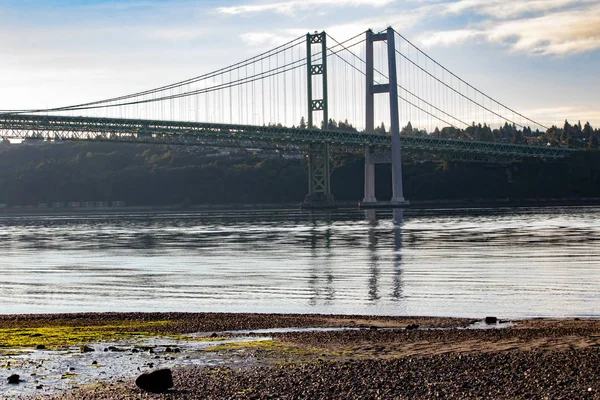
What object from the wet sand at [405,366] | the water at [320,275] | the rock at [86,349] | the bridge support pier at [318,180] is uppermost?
the bridge support pier at [318,180]

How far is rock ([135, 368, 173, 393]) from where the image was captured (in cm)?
1031

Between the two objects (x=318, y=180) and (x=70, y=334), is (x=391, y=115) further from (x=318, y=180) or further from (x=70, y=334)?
(x=70, y=334)

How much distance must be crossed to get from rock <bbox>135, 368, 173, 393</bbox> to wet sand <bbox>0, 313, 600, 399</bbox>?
11cm

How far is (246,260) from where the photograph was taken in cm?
3334

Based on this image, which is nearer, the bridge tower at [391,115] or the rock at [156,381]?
the rock at [156,381]

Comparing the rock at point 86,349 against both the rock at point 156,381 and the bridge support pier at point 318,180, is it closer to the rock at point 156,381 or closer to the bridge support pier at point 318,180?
the rock at point 156,381

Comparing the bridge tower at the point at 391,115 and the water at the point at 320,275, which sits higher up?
the bridge tower at the point at 391,115

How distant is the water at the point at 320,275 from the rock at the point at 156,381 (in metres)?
7.75

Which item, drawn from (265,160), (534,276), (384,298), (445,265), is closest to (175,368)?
(384,298)

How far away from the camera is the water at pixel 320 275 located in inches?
754

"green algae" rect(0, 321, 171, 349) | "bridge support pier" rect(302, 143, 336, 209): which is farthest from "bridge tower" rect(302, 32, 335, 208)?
"green algae" rect(0, 321, 171, 349)

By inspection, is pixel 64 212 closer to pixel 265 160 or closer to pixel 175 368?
pixel 265 160

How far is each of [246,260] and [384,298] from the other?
13.7 meters

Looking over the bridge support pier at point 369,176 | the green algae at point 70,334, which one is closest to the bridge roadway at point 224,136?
the bridge support pier at point 369,176
